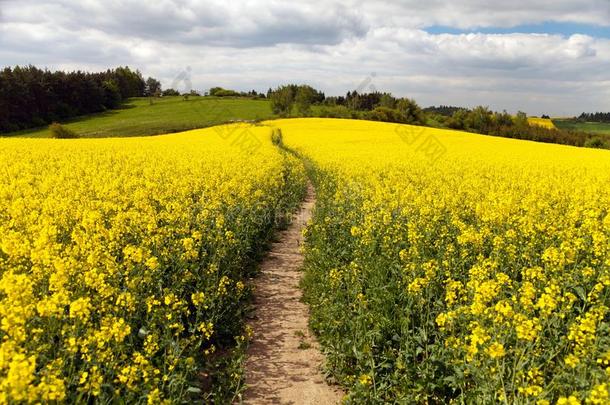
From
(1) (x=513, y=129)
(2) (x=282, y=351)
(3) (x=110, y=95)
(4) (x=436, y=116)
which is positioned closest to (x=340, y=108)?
(4) (x=436, y=116)

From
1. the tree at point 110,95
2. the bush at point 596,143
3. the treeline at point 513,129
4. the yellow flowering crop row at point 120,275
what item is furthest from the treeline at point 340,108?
the yellow flowering crop row at point 120,275

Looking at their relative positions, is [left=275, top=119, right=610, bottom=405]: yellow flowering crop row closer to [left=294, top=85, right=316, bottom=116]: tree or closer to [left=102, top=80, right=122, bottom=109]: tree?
[left=294, top=85, right=316, bottom=116]: tree

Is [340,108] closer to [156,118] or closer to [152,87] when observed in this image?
[156,118]

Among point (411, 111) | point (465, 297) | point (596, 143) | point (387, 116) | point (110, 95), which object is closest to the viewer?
point (465, 297)

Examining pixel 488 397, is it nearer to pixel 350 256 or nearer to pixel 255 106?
pixel 350 256

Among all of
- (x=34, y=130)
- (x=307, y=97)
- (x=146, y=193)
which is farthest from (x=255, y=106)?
(x=146, y=193)

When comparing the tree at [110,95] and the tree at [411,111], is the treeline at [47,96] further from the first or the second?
the tree at [411,111]

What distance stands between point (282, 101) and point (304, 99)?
4777 millimetres

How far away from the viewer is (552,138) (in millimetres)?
62375

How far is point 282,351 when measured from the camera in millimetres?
6309

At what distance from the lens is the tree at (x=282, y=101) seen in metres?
79.5

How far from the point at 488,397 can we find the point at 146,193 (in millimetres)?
8585

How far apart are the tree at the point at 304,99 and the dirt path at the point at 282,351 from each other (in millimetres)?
72376

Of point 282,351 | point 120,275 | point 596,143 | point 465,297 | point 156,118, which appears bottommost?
point 282,351
